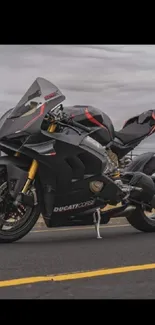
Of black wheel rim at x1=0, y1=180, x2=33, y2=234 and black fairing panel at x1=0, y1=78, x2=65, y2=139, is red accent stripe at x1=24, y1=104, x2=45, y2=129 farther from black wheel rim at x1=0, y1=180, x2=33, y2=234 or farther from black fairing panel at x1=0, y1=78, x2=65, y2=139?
black wheel rim at x1=0, y1=180, x2=33, y2=234

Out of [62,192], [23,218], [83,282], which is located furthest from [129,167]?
[83,282]

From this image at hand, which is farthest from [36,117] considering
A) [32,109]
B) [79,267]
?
[79,267]

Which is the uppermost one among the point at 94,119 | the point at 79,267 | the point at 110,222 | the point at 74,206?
the point at 94,119

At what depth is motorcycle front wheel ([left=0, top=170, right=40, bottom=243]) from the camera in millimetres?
5598

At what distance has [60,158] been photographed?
579 centimetres

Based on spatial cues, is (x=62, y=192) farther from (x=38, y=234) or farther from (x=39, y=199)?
(x=38, y=234)

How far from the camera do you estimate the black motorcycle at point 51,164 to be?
5.63 meters

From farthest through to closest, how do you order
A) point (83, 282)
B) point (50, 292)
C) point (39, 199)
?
point (39, 199)
point (83, 282)
point (50, 292)

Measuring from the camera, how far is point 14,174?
5598 mm

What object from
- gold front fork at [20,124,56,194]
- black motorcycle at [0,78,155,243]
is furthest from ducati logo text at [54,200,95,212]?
gold front fork at [20,124,56,194]

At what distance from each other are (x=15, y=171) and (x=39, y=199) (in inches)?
18.5

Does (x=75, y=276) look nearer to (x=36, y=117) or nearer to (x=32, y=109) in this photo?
(x=36, y=117)

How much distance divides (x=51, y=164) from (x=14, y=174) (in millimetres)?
419

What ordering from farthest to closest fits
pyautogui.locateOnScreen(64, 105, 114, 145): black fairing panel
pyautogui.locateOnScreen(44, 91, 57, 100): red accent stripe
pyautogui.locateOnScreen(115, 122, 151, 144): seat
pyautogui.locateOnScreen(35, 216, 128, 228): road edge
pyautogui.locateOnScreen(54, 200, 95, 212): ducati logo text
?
1. pyautogui.locateOnScreen(35, 216, 128, 228): road edge
2. pyautogui.locateOnScreen(115, 122, 151, 144): seat
3. pyautogui.locateOnScreen(64, 105, 114, 145): black fairing panel
4. pyautogui.locateOnScreen(54, 200, 95, 212): ducati logo text
5. pyautogui.locateOnScreen(44, 91, 57, 100): red accent stripe
